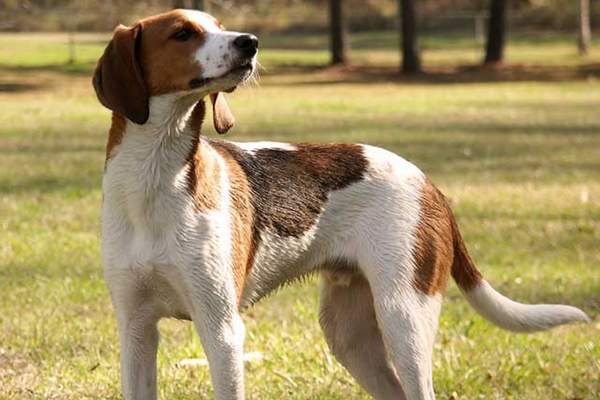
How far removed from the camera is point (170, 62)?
456 centimetres

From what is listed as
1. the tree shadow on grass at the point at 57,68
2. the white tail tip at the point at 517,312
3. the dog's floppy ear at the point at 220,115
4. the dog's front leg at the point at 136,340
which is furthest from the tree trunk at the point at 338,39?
the dog's front leg at the point at 136,340

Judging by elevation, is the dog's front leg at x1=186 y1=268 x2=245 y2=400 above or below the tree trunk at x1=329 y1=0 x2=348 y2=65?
above

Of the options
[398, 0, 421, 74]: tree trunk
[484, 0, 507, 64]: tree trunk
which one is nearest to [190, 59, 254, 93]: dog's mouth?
[398, 0, 421, 74]: tree trunk

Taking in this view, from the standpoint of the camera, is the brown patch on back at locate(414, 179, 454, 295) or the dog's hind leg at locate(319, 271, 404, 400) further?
the dog's hind leg at locate(319, 271, 404, 400)

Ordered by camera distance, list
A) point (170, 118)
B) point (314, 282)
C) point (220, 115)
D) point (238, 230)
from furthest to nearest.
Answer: point (314, 282), point (220, 115), point (238, 230), point (170, 118)

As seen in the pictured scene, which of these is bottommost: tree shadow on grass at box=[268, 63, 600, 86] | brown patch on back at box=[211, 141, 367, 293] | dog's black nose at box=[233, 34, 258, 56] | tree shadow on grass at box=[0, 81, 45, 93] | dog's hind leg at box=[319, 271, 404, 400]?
tree shadow on grass at box=[268, 63, 600, 86]

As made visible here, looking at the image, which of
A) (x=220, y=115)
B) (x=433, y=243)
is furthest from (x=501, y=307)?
(x=220, y=115)

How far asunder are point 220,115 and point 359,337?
110cm

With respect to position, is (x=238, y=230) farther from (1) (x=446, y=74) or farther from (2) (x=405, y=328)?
(1) (x=446, y=74)

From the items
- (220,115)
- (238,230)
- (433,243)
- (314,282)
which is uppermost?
(220,115)

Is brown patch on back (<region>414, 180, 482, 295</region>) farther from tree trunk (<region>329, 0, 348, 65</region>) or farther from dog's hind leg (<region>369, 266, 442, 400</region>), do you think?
tree trunk (<region>329, 0, 348, 65</region>)

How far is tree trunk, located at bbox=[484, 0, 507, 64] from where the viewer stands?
125 ft

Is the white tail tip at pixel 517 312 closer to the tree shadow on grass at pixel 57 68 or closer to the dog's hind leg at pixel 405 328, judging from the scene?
the dog's hind leg at pixel 405 328

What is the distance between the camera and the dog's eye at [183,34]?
4.54 metres
